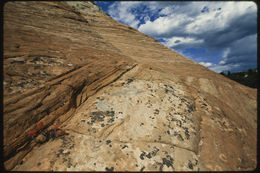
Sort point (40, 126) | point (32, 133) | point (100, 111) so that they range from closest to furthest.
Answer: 1. point (32, 133)
2. point (40, 126)
3. point (100, 111)

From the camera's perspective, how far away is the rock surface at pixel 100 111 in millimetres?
2910

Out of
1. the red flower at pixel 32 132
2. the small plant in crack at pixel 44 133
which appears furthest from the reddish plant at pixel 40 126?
the red flower at pixel 32 132

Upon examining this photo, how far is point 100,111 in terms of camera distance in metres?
4.01

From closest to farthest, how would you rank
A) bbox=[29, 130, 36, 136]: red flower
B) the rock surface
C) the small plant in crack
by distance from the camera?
the rock surface, bbox=[29, 130, 36, 136]: red flower, the small plant in crack

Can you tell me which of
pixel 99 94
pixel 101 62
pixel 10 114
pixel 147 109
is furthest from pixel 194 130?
pixel 10 114

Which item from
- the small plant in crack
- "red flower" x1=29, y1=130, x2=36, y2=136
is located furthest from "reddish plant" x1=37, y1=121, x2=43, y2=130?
"red flower" x1=29, y1=130, x2=36, y2=136

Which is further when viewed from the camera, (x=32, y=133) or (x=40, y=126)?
(x=40, y=126)

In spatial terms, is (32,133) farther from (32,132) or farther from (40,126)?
(40,126)

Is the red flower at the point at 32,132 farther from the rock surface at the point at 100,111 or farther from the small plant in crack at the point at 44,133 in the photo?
the rock surface at the point at 100,111

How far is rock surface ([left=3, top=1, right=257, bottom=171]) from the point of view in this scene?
2.91 m

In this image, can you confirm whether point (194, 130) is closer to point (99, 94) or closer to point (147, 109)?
point (147, 109)

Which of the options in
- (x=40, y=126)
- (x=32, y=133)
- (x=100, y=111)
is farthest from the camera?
(x=100, y=111)

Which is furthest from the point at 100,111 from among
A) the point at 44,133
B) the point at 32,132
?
the point at 32,132

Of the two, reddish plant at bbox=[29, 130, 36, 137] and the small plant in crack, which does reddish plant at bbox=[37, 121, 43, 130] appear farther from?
reddish plant at bbox=[29, 130, 36, 137]
